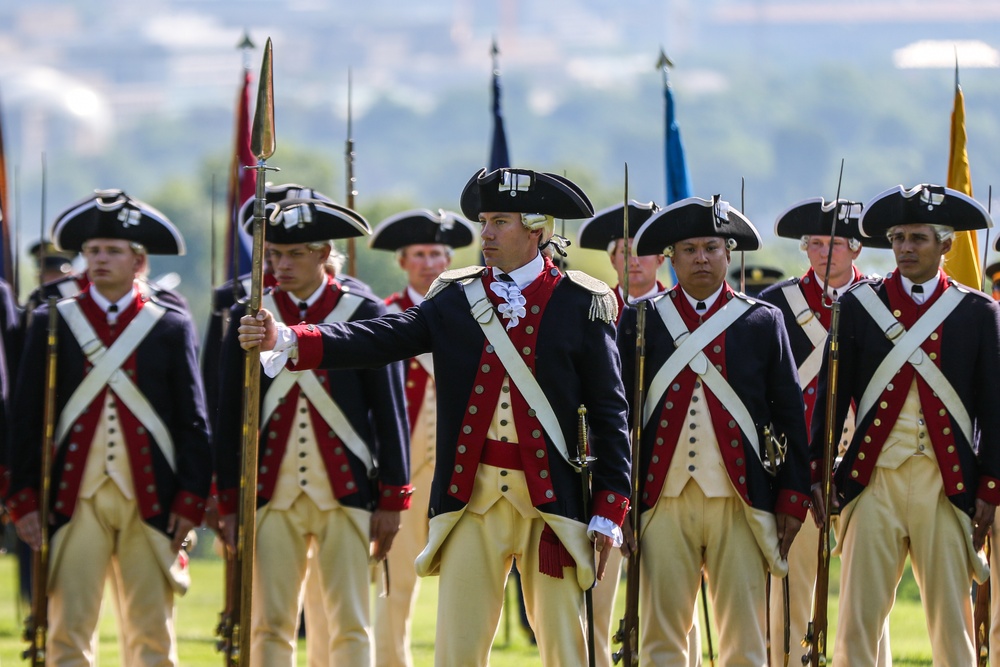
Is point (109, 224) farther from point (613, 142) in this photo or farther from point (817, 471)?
point (613, 142)

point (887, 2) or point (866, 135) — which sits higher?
point (887, 2)

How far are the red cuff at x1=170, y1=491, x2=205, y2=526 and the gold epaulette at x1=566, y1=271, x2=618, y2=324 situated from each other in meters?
2.19

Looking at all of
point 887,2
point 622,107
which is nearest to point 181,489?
point 622,107

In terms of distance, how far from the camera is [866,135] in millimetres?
117250

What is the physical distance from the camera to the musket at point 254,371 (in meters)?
6.19

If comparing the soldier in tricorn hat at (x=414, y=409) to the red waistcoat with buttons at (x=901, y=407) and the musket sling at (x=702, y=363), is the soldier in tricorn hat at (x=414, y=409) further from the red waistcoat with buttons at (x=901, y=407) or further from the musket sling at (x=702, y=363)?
the red waistcoat with buttons at (x=901, y=407)

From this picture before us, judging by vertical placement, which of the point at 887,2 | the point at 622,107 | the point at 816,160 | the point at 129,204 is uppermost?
the point at 887,2

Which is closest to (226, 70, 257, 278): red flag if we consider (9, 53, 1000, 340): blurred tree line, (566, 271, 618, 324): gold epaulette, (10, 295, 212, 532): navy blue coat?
(10, 295, 212, 532): navy blue coat

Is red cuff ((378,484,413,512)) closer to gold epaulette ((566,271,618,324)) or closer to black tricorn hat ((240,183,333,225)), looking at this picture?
black tricorn hat ((240,183,333,225))

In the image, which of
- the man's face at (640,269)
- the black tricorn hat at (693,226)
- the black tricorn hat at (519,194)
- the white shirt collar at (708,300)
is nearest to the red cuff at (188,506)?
the black tricorn hat at (519,194)

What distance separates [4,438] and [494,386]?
291 cm

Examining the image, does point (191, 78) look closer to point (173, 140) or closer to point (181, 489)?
point (173, 140)

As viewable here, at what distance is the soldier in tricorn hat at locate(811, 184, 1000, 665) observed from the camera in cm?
733

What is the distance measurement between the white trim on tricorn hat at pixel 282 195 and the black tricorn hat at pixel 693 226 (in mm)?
1593
